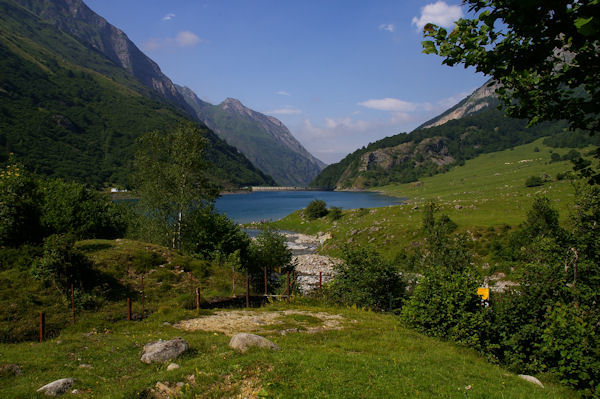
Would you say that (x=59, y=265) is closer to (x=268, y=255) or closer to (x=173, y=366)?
(x=173, y=366)

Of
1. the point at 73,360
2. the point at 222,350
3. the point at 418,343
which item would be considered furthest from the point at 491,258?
the point at 73,360

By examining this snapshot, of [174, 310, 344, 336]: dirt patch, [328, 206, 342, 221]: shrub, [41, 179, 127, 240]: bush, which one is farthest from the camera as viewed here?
[328, 206, 342, 221]: shrub

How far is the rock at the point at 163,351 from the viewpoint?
11273 mm

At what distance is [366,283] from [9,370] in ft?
68.9

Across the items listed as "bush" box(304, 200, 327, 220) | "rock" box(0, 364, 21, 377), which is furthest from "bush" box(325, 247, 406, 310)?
"bush" box(304, 200, 327, 220)

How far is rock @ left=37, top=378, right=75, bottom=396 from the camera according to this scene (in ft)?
28.9

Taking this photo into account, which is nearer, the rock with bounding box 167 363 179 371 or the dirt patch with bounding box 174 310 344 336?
the rock with bounding box 167 363 179 371

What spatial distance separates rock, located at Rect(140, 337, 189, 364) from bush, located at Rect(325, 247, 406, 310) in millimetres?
15718

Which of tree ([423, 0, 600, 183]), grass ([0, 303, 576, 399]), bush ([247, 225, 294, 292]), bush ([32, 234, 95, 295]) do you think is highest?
tree ([423, 0, 600, 183])

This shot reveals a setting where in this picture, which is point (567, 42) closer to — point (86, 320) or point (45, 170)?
point (86, 320)

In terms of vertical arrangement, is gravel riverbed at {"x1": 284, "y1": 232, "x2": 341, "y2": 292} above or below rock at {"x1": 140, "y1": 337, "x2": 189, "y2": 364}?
below

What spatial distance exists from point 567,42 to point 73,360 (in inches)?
642

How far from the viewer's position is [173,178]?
40406 millimetres

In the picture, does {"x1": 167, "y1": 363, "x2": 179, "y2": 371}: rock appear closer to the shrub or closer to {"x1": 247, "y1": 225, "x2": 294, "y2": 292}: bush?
{"x1": 247, "y1": 225, "x2": 294, "y2": 292}: bush
